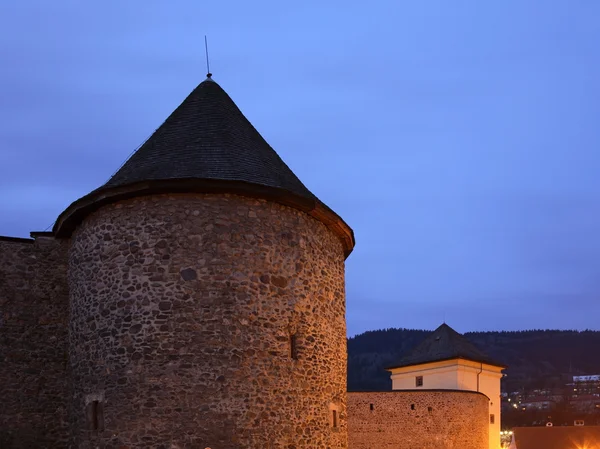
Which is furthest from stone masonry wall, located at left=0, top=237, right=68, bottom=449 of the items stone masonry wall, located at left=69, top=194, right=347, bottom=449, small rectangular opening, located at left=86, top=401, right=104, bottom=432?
small rectangular opening, located at left=86, top=401, right=104, bottom=432

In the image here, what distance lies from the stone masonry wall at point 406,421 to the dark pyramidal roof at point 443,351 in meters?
4.32

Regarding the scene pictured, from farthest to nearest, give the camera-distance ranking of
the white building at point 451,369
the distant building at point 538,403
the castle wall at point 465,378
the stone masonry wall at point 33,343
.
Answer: the distant building at point 538,403, the white building at point 451,369, the castle wall at point 465,378, the stone masonry wall at point 33,343

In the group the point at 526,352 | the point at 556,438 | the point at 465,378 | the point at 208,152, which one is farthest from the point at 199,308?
the point at 526,352

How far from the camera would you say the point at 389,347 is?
91.1 meters

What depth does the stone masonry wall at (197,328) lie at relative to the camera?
9664 millimetres

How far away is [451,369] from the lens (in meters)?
29.8

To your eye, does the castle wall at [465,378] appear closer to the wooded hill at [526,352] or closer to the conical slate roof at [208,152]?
the conical slate roof at [208,152]

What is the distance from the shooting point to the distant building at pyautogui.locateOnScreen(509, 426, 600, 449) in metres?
35.1

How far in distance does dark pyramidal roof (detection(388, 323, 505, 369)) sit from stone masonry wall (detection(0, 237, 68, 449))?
66.8 ft

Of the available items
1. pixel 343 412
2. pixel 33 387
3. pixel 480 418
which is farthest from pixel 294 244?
pixel 480 418

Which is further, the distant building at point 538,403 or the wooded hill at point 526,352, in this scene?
the wooded hill at point 526,352

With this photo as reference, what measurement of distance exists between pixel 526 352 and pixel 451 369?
235ft

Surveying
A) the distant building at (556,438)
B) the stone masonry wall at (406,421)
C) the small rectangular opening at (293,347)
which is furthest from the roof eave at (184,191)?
the distant building at (556,438)

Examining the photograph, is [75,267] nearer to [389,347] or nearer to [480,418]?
[480,418]
